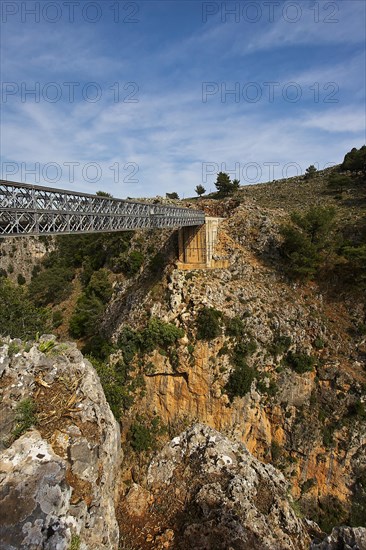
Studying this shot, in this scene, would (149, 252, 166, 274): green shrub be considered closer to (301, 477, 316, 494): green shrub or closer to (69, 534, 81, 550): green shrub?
(301, 477, 316, 494): green shrub

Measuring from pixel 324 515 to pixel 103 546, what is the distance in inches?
844

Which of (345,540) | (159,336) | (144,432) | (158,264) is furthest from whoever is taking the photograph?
(158,264)

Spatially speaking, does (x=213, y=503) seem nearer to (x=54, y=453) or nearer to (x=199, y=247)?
(x=54, y=453)

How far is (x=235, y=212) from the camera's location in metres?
35.7

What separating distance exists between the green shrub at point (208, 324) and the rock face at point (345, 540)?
15864 millimetres

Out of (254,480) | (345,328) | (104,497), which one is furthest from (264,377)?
(104,497)

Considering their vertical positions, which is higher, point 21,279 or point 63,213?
point 63,213

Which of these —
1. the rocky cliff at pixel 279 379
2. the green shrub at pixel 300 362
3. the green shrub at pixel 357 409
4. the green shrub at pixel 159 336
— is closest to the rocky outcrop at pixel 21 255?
the rocky cliff at pixel 279 379

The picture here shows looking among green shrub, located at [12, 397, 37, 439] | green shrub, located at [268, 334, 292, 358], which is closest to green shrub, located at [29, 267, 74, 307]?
green shrub, located at [268, 334, 292, 358]

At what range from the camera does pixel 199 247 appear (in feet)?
104

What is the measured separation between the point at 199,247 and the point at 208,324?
401 inches

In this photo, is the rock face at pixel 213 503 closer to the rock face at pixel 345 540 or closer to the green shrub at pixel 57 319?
the rock face at pixel 345 540

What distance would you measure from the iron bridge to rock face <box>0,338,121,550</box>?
16.7 ft

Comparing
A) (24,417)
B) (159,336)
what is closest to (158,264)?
(159,336)
